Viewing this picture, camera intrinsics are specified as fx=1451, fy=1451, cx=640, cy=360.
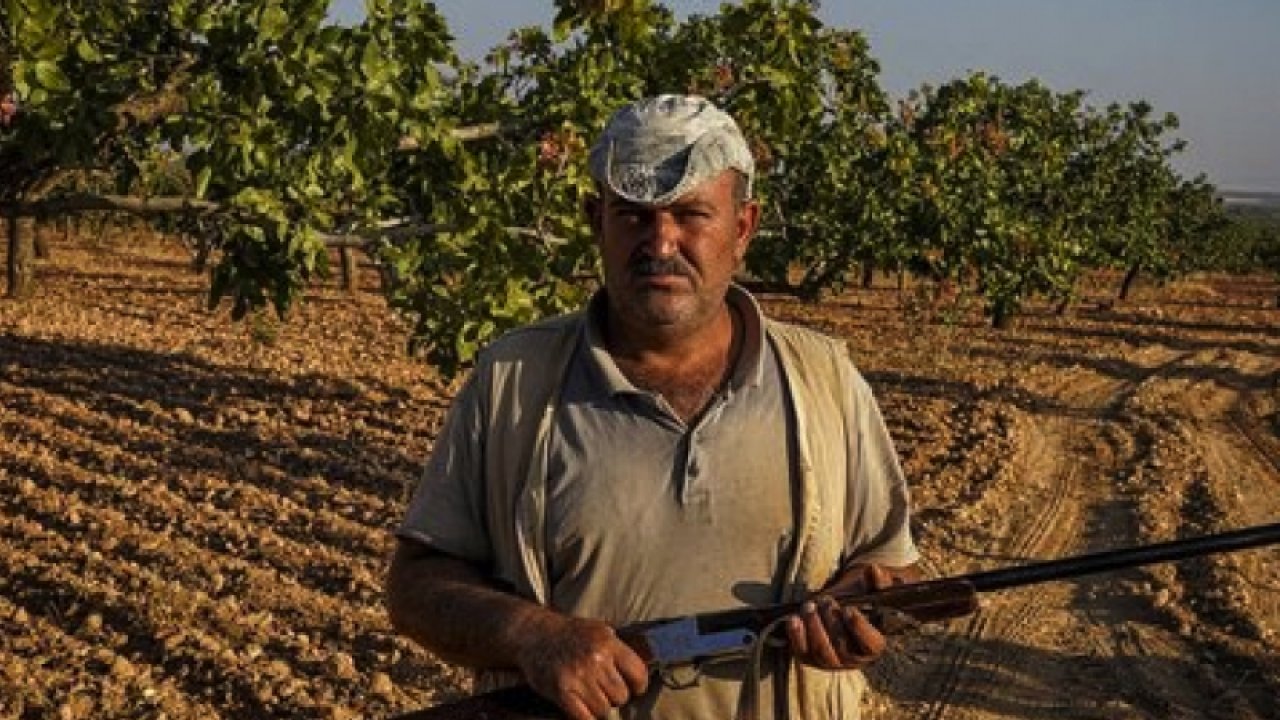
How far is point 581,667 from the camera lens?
6.59 ft

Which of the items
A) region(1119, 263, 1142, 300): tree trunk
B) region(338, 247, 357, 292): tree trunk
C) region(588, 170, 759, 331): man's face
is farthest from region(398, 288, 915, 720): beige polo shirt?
region(1119, 263, 1142, 300): tree trunk

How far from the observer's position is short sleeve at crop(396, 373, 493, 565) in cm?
224

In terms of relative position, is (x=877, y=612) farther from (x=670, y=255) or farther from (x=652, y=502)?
(x=670, y=255)

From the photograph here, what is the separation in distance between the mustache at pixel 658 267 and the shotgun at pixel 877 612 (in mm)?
516

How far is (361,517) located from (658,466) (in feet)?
22.9

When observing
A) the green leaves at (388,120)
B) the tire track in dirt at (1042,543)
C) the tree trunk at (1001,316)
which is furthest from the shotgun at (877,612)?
the tree trunk at (1001,316)

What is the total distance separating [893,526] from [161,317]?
17815 millimetres

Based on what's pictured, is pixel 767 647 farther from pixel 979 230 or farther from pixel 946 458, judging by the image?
pixel 979 230

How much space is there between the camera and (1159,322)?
26281 mm

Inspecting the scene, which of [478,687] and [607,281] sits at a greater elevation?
[607,281]

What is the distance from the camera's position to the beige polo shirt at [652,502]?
7.13 feet

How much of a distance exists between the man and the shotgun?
56 mm

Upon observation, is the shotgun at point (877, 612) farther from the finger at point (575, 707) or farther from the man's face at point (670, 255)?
the man's face at point (670, 255)

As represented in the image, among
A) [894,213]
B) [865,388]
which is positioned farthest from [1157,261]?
[865,388]
